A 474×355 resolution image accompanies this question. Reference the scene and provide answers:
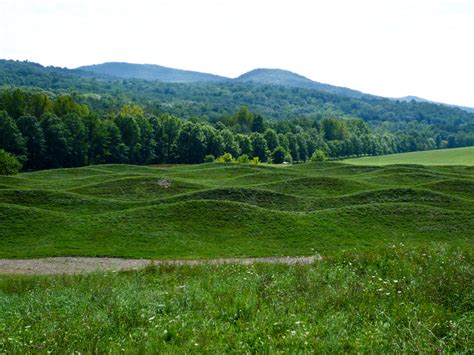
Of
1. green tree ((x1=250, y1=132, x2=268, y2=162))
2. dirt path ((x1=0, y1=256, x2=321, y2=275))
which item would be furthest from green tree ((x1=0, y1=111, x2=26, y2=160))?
dirt path ((x1=0, y1=256, x2=321, y2=275))

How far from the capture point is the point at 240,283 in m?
17.4

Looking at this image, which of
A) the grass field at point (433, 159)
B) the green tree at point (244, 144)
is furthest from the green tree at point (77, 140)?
the grass field at point (433, 159)

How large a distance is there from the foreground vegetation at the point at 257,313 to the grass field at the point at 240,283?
5cm

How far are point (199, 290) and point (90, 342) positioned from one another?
510cm

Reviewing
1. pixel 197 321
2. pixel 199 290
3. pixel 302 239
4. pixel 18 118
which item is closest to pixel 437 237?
pixel 302 239

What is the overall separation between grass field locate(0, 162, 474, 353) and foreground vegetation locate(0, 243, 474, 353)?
0.16 feet

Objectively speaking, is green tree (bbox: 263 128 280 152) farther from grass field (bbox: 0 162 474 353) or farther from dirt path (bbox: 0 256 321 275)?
dirt path (bbox: 0 256 321 275)

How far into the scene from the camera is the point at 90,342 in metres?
11.8

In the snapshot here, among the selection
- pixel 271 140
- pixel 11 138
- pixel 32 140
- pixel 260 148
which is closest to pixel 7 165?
pixel 11 138

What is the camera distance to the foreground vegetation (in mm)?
11664

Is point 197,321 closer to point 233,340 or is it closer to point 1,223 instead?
point 233,340

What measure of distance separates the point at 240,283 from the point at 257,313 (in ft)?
12.0

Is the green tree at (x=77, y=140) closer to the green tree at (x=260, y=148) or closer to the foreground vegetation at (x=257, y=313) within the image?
the green tree at (x=260, y=148)

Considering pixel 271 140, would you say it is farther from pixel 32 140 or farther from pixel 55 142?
pixel 32 140
